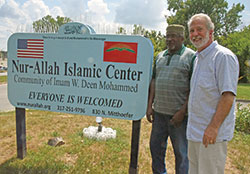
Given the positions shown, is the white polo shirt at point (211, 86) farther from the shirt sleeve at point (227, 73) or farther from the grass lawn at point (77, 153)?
the grass lawn at point (77, 153)

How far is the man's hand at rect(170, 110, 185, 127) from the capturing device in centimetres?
213

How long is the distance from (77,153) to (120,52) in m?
1.90

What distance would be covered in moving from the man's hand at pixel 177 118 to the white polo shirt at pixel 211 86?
33 cm

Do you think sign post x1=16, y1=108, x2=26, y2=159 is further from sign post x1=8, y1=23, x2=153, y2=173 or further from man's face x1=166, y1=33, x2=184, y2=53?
man's face x1=166, y1=33, x2=184, y2=53

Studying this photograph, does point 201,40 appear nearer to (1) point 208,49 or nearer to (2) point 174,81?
(1) point 208,49

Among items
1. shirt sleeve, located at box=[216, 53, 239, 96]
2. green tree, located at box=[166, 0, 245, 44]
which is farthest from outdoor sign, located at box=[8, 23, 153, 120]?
green tree, located at box=[166, 0, 245, 44]

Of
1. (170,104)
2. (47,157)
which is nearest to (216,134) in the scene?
(170,104)

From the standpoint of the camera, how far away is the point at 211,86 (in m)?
1.62

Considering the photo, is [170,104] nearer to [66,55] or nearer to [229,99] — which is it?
[229,99]

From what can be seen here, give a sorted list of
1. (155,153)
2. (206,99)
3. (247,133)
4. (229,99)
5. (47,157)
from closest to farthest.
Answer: (229,99) → (206,99) → (155,153) → (47,157) → (247,133)

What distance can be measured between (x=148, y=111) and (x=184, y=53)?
822 millimetres

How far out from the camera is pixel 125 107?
8.32 ft

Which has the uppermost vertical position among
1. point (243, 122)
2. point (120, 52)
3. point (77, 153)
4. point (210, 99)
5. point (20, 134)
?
point (120, 52)

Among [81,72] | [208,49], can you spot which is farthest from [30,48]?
[208,49]
